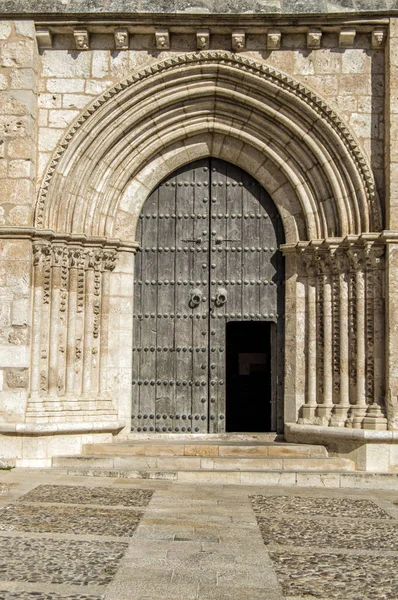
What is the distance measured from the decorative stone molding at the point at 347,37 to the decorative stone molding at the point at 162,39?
6.59 feet

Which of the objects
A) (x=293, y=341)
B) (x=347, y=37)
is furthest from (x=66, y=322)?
(x=347, y=37)

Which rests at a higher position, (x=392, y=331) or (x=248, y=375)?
(x=392, y=331)

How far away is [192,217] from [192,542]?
17.9 feet

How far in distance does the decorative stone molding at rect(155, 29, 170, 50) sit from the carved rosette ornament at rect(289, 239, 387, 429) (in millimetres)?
2858

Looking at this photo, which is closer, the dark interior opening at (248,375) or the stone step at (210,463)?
the stone step at (210,463)

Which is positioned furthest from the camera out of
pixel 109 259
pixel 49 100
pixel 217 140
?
pixel 217 140

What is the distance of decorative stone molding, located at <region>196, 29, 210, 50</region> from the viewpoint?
378 inches

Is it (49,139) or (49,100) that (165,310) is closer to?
(49,139)

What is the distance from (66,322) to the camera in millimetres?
9562

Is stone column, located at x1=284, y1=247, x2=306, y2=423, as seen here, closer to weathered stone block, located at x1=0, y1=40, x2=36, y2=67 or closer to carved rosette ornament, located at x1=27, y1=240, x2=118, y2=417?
carved rosette ornament, located at x1=27, y1=240, x2=118, y2=417

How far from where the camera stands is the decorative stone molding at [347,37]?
31.3 ft

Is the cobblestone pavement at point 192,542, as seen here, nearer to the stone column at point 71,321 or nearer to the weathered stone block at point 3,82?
the stone column at point 71,321

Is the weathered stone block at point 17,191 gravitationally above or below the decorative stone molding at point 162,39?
below


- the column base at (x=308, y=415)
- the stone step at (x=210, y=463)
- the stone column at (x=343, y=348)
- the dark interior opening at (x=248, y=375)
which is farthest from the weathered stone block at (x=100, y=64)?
the dark interior opening at (x=248, y=375)
